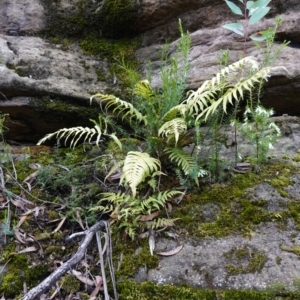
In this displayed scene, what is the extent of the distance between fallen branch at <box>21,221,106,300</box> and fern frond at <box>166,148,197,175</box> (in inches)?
28.1

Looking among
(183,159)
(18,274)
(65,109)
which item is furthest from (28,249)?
(65,109)

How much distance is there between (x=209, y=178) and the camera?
2908 millimetres

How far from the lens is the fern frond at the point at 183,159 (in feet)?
8.91

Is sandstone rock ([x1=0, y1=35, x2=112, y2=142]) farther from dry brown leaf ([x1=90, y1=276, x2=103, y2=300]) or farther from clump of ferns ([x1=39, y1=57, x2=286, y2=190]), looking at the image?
dry brown leaf ([x1=90, y1=276, x2=103, y2=300])

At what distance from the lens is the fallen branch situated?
1831 mm

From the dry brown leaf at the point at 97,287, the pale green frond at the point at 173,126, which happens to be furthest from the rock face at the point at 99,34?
the dry brown leaf at the point at 97,287

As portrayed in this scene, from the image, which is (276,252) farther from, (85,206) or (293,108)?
(293,108)

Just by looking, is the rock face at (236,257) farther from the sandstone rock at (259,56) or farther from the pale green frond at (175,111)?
the sandstone rock at (259,56)

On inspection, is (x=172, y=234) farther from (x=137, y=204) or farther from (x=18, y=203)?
(x=18, y=203)

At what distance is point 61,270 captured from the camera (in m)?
2.03

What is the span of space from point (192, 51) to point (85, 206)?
2203mm

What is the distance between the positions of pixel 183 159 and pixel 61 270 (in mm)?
1210

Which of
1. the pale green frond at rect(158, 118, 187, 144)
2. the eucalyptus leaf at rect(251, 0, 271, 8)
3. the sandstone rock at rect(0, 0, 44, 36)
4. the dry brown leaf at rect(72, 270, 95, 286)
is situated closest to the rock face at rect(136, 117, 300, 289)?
the dry brown leaf at rect(72, 270, 95, 286)

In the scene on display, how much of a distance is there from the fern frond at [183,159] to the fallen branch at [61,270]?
71 cm
